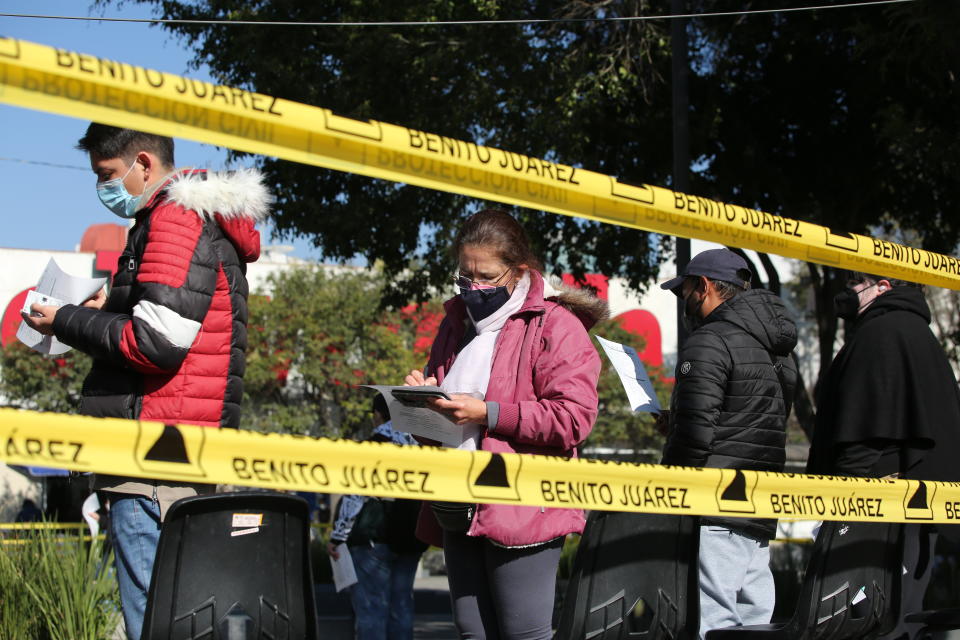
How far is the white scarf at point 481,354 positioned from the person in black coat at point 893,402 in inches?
67.2

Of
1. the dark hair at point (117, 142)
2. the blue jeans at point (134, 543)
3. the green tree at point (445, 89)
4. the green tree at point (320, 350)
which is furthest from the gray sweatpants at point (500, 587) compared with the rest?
the green tree at point (320, 350)

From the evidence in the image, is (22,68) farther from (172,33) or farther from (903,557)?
(172,33)

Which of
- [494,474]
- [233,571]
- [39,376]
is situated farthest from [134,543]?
[39,376]

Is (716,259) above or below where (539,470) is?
above

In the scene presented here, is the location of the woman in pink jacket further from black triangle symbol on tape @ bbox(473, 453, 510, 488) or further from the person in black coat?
the person in black coat

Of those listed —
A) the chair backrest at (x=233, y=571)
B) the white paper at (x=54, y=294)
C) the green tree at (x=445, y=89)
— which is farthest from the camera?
the green tree at (x=445, y=89)

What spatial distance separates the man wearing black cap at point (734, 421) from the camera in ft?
12.2

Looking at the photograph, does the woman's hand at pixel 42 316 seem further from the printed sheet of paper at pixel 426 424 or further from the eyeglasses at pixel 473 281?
the eyeglasses at pixel 473 281

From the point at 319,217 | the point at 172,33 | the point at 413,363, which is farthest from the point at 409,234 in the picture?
the point at 413,363

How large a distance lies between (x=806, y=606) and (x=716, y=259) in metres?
1.37

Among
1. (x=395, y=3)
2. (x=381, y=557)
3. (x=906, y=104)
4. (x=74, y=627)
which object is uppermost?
(x=395, y=3)

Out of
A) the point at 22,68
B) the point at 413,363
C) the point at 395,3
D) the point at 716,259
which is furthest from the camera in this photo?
the point at 413,363

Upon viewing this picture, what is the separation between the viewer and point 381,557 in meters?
6.14

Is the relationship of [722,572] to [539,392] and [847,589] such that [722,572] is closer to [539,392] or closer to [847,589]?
[847,589]
